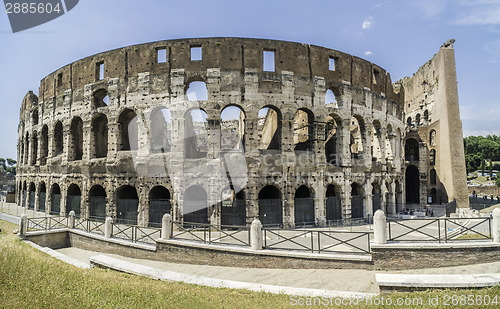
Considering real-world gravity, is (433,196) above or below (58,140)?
below

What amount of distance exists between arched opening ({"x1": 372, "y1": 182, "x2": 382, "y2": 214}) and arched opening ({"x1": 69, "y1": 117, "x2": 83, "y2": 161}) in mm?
22635

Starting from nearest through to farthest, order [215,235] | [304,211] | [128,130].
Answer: [215,235]
[304,211]
[128,130]

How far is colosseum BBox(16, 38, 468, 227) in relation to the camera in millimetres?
16625

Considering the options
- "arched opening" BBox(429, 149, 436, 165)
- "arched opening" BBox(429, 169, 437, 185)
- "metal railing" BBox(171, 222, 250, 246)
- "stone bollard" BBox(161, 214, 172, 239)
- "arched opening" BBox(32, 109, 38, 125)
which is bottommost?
"metal railing" BBox(171, 222, 250, 246)

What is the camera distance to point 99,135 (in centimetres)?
2062

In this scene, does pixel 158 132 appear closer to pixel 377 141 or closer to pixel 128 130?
pixel 128 130

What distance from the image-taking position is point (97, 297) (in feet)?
17.6

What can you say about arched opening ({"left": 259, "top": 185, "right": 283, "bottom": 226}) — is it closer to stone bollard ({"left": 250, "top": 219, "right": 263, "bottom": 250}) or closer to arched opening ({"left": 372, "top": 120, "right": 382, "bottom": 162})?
stone bollard ({"left": 250, "top": 219, "right": 263, "bottom": 250})

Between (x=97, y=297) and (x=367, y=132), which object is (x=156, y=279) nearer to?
(x=97, y=297)

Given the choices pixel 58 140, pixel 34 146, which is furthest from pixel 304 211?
pixel 34 146

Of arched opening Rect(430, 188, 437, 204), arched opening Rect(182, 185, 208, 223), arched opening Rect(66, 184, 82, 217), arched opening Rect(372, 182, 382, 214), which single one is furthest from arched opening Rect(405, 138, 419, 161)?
arched opening Rect(66, 184, 82, 217)

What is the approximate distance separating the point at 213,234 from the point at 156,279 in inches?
280

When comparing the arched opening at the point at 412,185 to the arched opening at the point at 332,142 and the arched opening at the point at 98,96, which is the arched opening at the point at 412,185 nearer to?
the arched opening at the point at 332,142

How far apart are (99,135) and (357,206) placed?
1931cm
